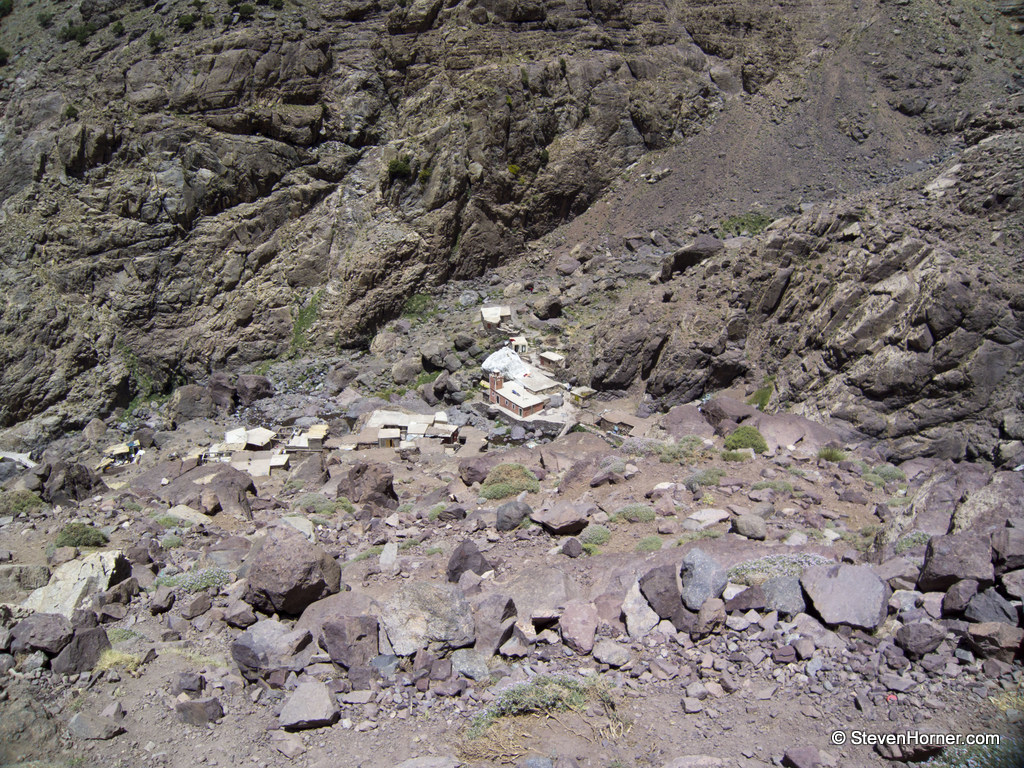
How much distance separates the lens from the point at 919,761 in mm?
6586

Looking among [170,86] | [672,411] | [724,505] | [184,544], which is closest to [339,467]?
[184,544]

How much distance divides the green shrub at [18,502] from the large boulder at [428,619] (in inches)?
515

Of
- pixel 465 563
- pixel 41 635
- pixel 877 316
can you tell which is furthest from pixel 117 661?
pixel 877 316

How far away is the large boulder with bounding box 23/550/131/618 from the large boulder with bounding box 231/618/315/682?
137 inches

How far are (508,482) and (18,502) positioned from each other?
13.0 metres

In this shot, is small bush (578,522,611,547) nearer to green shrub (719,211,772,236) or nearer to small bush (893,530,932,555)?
small bush (893,530,932,555)

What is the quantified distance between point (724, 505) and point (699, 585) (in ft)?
15.6

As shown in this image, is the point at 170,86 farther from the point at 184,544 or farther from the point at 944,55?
the point at 944,55

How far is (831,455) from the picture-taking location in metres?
17.3

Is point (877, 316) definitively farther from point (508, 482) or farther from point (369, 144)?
point (369, 144)

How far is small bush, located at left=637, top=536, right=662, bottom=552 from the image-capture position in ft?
40.0

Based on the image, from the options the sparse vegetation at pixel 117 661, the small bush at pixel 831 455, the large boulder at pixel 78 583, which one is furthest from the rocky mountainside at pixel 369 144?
the sparse vegetation at pixel 117 661

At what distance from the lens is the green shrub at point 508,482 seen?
16875mm

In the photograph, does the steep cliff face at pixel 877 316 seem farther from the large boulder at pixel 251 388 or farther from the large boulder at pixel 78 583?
the large boulder at pixel 78 583
